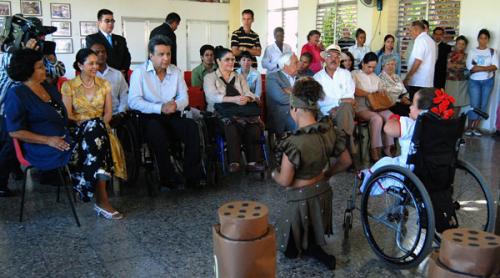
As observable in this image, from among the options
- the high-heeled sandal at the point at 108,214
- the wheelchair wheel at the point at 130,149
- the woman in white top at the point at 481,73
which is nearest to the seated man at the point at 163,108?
the wheelchair wheel at the point at 130,149

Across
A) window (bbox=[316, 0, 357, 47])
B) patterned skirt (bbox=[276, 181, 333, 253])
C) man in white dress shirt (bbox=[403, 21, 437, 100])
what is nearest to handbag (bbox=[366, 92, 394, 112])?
man in white dress shirt (bbox=[403, 21, 437, 100])

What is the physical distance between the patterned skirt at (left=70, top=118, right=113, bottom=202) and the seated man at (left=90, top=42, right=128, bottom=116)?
0.71 metres

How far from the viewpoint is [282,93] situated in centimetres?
476

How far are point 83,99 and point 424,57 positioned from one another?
13.6 feet

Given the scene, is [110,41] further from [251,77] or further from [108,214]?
[108,214]

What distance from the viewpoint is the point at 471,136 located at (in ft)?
21.2

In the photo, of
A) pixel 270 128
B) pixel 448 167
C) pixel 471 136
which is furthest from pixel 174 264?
pixel 471 136

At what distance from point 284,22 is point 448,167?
8.49 m

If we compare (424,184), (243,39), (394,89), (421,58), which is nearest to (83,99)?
(424,184)

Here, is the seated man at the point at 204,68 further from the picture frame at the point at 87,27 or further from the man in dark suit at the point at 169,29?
the picture frame at the point at 87,27

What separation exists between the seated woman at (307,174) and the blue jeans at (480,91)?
494cm

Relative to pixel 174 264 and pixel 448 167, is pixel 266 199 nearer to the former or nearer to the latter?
pixel 174 264

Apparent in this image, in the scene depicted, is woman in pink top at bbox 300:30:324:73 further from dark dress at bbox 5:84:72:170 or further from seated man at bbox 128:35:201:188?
dark dress at bbox 5:84:72:170

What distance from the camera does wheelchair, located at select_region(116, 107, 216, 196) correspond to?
3.79 metres
